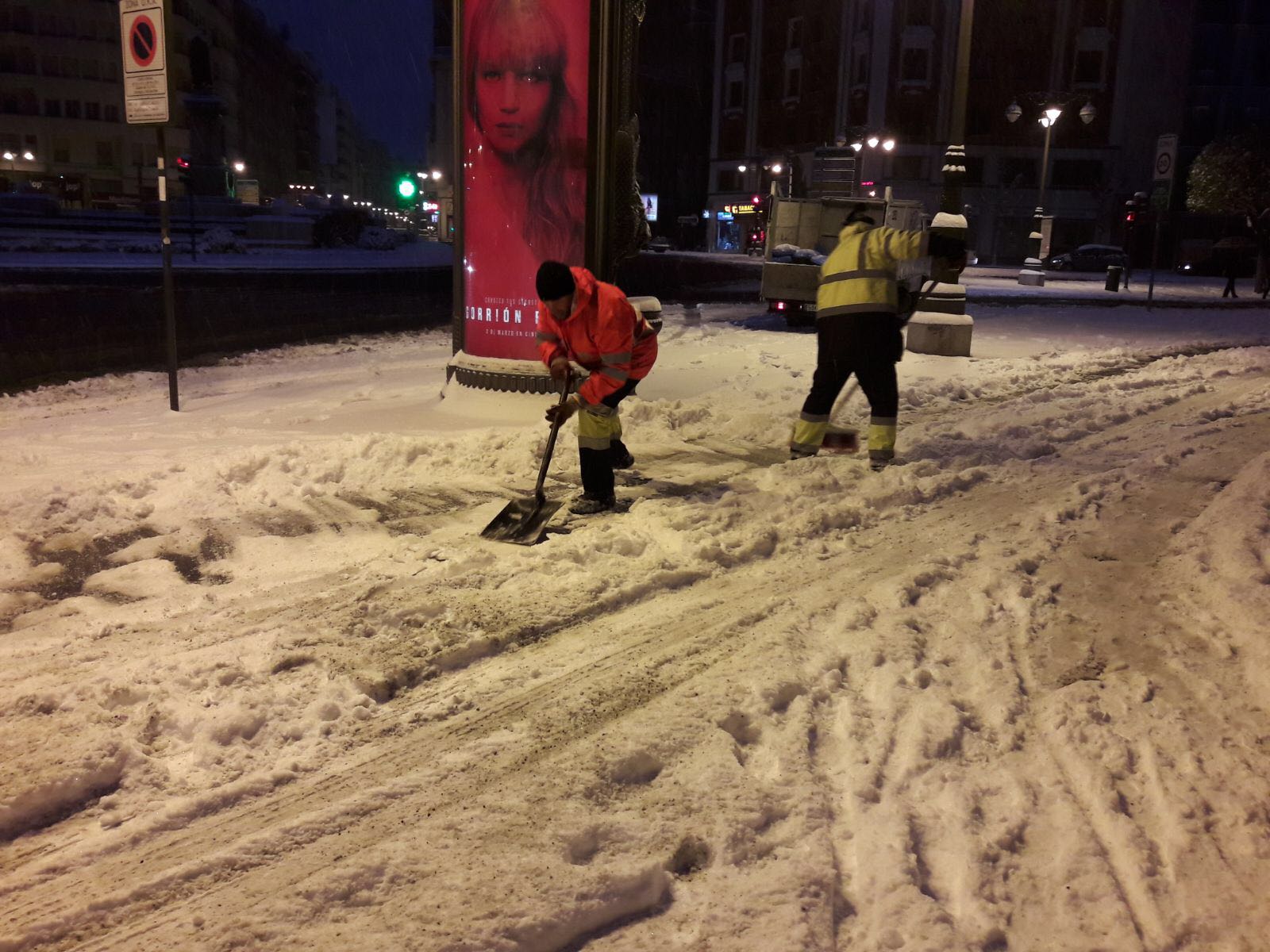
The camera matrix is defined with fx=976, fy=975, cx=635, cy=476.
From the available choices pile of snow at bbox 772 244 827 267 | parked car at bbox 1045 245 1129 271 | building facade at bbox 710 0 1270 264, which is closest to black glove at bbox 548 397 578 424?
pile of snow at bbox 772 244 827 267

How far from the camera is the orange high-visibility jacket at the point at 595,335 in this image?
538 cm

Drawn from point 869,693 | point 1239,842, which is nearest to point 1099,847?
point 1239,842

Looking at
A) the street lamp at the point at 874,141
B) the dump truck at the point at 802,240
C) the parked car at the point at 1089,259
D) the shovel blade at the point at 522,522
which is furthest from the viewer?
the street lamp at the point at 874,141

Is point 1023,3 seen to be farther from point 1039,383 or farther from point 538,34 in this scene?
point 538,34

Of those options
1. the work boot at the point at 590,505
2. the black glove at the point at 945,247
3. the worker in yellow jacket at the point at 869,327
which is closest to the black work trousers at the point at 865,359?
the worker in yellow jacket at the point at 869,327

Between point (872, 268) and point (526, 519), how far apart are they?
3.00 metres

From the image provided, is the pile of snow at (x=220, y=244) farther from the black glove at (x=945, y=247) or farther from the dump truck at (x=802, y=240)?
the black glove at (x=945, y=247)

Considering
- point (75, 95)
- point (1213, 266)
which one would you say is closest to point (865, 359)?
point (1213, 266)

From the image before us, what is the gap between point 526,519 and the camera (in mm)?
5137

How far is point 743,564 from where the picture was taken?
15.8ft

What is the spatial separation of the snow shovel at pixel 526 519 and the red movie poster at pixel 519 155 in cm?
290

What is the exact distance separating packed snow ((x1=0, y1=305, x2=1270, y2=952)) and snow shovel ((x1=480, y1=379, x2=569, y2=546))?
15 cm

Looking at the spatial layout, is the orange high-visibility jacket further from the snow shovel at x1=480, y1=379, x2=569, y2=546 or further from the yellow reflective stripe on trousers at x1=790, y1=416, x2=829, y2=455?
the yellow reflective stripe on trousers at x1=790, y1=416, x2=829, y2=455

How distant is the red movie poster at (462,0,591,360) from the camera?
7637mm
